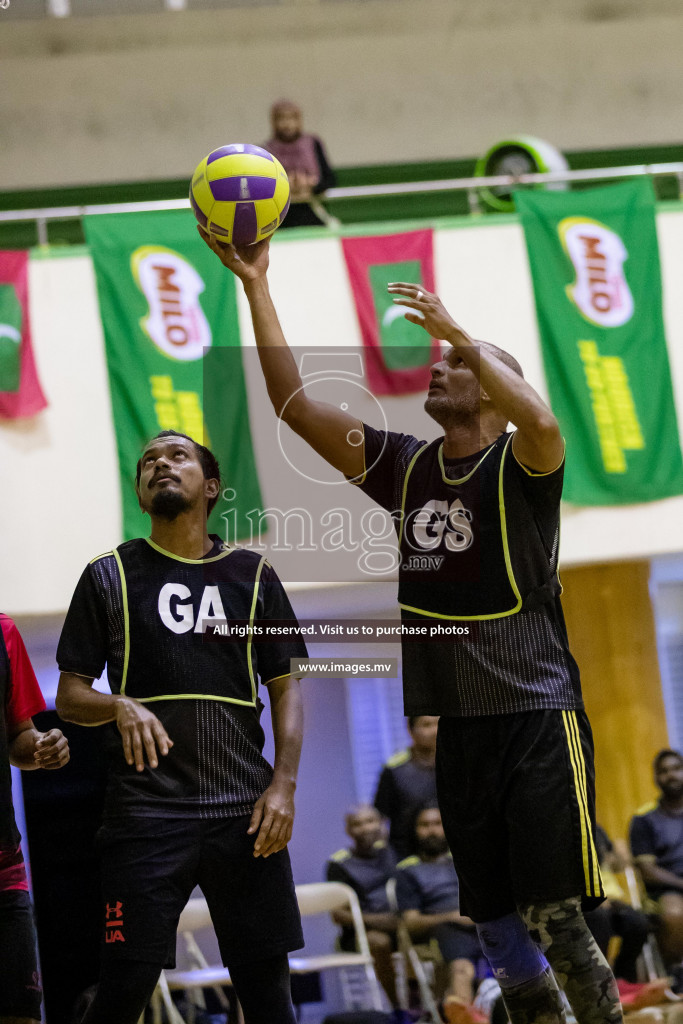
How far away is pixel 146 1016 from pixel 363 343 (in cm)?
496

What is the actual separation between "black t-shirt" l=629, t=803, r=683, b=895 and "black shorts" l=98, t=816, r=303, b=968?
17.7ft

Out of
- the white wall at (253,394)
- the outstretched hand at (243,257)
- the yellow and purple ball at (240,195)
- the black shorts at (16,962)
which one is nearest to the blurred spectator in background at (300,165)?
the white wall at (253,394)

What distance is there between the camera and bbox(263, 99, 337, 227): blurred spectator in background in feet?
31.1

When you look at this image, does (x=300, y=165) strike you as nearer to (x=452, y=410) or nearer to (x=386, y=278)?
(x=386, y=278)

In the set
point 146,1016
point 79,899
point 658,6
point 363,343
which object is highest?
point 658,6

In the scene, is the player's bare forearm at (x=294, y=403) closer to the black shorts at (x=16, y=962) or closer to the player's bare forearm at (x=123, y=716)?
the player's bare forearm at (x=123, y=716)

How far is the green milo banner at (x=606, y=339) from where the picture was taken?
8.85 metres

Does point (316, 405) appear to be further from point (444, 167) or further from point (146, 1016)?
point (444, 167)

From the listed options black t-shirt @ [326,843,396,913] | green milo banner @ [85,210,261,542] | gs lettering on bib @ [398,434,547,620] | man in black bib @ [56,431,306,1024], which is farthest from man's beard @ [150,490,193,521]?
black t-shirt @ [326,843,396,913]

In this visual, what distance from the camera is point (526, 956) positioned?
353cm

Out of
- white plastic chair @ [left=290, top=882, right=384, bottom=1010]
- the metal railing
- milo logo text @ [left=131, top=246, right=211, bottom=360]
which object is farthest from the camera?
the metal railing

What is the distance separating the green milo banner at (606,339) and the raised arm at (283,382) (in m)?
5.10

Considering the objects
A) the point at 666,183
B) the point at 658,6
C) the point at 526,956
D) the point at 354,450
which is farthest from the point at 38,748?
the point at 658,6

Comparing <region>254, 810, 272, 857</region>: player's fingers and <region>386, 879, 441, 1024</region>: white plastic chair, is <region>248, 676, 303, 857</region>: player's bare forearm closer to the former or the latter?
<region>254, 810, 272, 857</region>: player's fingers
